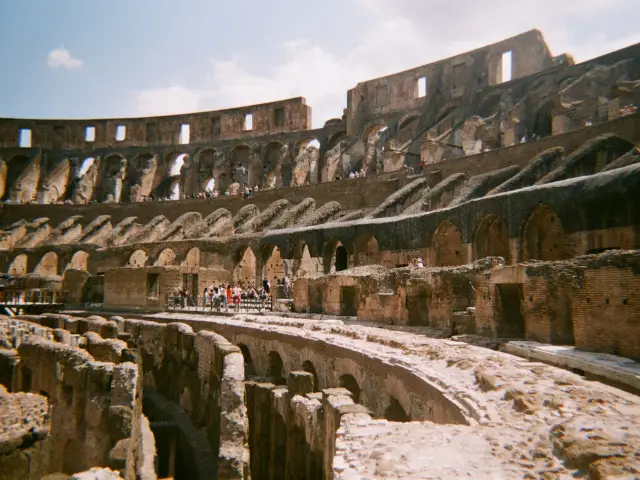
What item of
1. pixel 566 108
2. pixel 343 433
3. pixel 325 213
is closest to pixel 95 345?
pixel 343 433

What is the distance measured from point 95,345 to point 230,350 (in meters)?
3.99

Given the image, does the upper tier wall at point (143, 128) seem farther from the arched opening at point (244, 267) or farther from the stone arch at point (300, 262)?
the stone arch at point (300, 262)

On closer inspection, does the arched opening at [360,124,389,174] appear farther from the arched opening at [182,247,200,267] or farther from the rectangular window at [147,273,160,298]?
the rectangular window at [147,273,160,298]

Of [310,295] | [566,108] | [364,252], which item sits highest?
[566,108]

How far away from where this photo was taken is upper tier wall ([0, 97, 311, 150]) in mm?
49375

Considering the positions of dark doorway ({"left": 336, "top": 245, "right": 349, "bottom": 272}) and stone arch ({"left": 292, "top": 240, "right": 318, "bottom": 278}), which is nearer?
stone arch ({"left": 292, "top": 240, "right": 318, "bottom": 278})

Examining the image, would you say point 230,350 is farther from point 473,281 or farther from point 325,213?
point 325,213

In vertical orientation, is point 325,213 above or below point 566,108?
below

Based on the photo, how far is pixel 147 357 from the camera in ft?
57.9

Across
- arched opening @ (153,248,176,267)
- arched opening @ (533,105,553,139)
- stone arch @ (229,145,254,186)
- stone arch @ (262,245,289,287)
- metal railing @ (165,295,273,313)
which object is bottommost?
metal railing @ (165,295,273,313)

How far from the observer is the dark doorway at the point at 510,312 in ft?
36.4

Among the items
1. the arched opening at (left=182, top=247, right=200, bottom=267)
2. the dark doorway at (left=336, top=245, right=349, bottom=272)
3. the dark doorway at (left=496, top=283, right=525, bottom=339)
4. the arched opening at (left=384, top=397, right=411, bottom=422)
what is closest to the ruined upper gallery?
the dark doorway at (left=336, top=245, right=349, bottom=272)

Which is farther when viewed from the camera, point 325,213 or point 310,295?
point 325,213

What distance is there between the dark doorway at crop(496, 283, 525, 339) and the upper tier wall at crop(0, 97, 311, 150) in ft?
129
